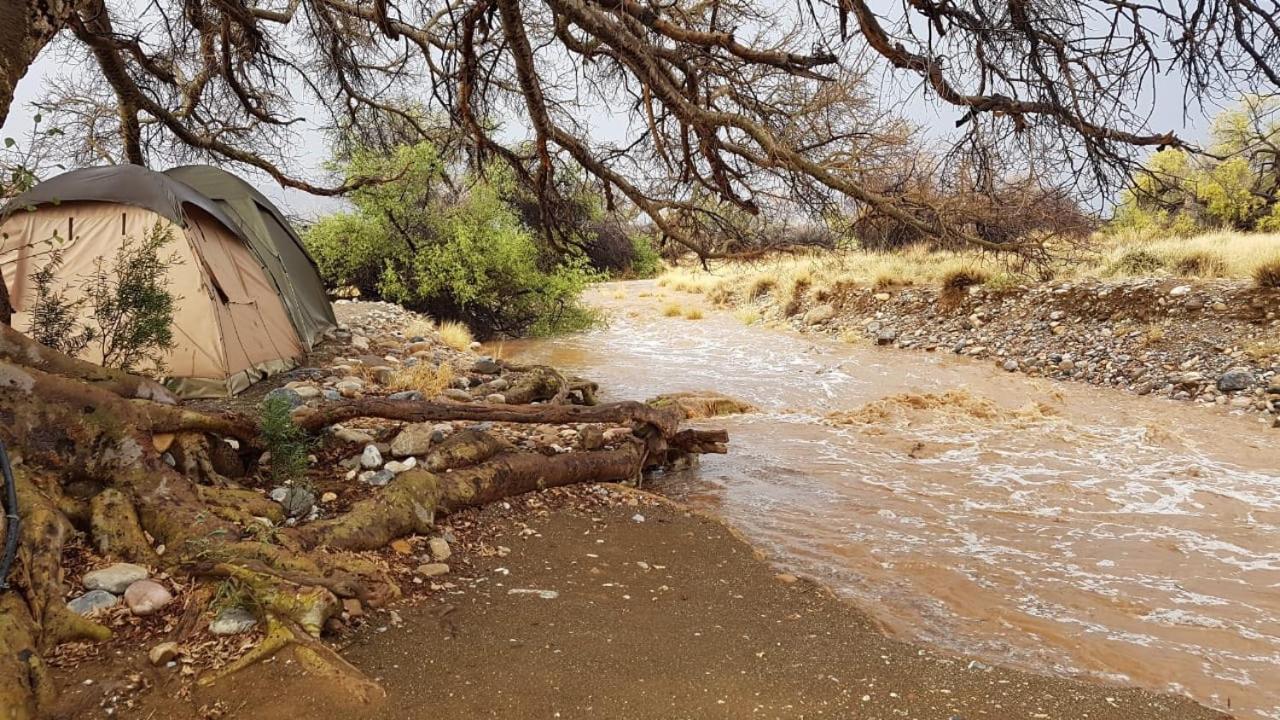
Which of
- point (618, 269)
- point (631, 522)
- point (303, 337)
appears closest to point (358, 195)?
point (303, 337)

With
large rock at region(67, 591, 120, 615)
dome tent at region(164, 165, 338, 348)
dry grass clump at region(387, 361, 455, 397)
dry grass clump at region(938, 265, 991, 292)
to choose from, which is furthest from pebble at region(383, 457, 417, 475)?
dry grass clump at region(938, 265, 991, 292)

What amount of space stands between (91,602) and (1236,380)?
11.1m

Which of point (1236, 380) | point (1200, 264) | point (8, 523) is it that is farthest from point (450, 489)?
point (1200, 264)

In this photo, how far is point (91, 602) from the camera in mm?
2633

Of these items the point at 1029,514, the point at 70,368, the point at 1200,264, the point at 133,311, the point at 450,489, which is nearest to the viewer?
the point at 70,368

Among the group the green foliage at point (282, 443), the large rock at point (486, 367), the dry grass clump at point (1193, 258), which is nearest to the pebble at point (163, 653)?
the green foliage at point (282, 443)

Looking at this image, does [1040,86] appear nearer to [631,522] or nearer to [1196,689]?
[1196,689]

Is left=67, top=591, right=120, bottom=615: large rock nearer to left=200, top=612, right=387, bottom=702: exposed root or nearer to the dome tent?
left=200, top=612, right=387, bottom=702: exposed root

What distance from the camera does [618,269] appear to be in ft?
104

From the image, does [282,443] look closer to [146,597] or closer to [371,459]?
[371,459]

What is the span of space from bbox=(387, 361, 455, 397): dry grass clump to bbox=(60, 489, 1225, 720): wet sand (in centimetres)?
400

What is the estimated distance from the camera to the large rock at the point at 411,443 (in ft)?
15.5

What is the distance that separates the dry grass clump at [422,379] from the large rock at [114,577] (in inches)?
178

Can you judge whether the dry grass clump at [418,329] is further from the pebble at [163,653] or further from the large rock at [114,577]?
the pebble at [163,653]
